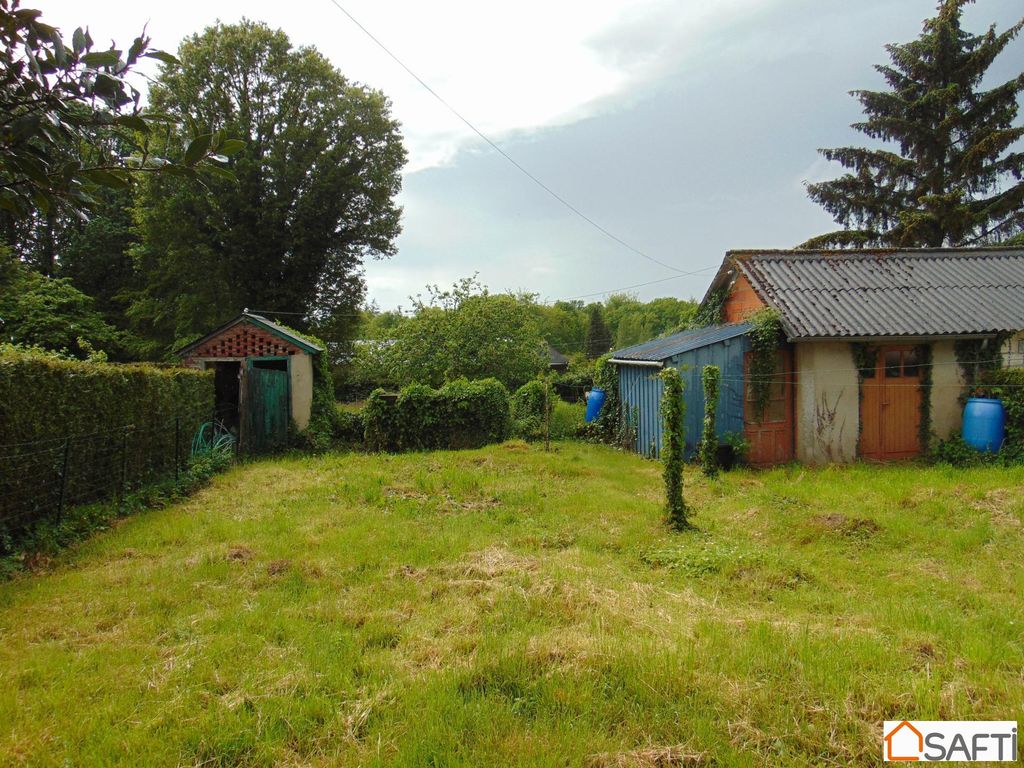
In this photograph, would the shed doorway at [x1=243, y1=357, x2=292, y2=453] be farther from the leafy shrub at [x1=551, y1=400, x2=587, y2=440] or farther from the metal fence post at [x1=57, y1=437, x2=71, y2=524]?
the metal fence post at [x1=57, y1=437, x2=71, y2=524]

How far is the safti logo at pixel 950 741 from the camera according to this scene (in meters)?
2.76

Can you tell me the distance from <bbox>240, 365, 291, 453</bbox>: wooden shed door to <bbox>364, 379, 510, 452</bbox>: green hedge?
2.08 m

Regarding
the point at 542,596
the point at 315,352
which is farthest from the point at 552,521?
the point at 315,352

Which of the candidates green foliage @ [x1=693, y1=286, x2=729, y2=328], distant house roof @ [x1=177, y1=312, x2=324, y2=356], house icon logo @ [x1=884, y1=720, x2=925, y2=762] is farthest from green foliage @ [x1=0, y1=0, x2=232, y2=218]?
green foliage @ [x1=693, y1=286, x2=729, y2=328]

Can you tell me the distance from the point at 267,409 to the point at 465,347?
698cm

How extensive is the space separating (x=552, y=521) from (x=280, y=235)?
20924mm

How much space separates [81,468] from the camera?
7.32 m

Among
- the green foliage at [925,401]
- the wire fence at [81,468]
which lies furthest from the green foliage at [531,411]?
the green foliage at [925,401]

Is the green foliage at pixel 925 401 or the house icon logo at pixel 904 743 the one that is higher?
the green foliage at pixel 925 401

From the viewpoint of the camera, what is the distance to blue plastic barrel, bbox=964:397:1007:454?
10664mm

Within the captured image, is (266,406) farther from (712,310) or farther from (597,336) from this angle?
(597,336)

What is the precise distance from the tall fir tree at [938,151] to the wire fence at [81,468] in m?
24.2

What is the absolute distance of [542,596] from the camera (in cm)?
464

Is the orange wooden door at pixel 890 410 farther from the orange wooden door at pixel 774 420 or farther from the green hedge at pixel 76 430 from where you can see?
the green hedge at pixel 76 430
